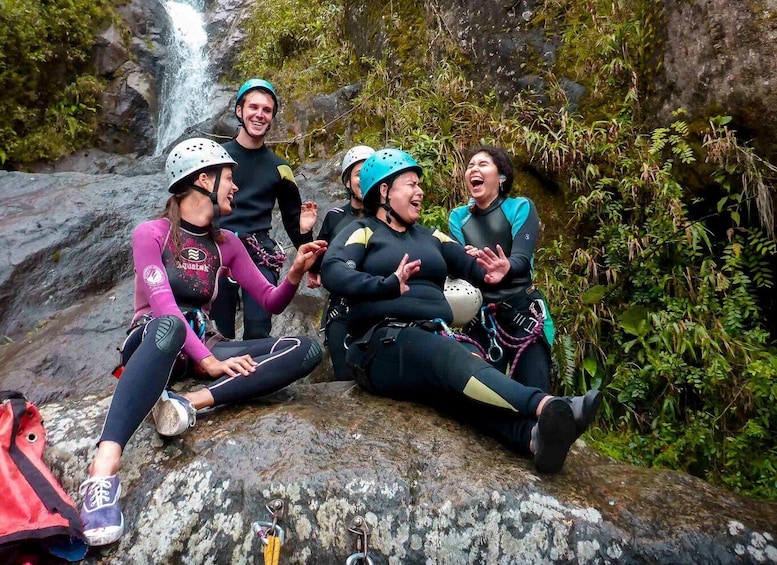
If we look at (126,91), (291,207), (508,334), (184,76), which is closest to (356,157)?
(291,207)

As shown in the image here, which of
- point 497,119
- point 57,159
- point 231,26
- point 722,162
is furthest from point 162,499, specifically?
point 231,26

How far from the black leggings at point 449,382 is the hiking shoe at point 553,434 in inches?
5.6

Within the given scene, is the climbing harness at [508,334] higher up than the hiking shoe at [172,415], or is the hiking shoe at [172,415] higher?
the climbing harness at [508,334]

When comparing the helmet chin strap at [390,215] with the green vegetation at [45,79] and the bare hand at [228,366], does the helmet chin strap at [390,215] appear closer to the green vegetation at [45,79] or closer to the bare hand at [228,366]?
the bare hand at [228,366]

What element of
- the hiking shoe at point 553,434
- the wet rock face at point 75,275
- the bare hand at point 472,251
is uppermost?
the bare hand at point 472,251

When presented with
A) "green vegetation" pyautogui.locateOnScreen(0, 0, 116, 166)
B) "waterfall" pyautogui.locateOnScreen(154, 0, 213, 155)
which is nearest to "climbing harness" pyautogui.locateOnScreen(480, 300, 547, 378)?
"green vegetation" pyautogui.locateOnScreen(0, 0, 116, 166)

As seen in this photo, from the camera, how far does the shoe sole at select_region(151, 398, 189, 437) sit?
2838 millimetres

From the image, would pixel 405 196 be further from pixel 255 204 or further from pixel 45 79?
pixel 45 79

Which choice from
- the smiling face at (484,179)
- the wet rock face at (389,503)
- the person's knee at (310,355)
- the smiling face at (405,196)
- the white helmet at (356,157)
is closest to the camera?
the wet rock face at (389,503)

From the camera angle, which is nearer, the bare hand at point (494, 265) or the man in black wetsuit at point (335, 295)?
the bare hand at point (494, 265)

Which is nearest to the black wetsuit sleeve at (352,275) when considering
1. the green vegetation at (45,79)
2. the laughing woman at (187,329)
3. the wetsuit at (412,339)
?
the wetsuit at (412,339)

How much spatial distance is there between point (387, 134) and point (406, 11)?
238cm

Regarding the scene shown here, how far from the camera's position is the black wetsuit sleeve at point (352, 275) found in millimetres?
3094

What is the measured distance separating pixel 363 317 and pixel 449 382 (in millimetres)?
669
